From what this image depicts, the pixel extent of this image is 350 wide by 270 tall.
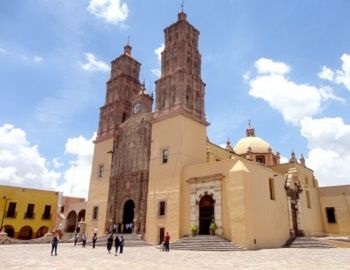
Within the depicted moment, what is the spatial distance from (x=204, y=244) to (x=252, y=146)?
78.0 ft

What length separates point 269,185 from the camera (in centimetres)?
2370

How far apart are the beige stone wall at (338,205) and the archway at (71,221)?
28.3 meters

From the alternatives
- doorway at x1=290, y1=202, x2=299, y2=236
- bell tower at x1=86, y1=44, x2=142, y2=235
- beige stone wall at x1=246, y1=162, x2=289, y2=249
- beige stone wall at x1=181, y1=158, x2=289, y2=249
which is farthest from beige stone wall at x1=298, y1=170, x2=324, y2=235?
bell tower at x1=86, y1=44, x2=142, y2=235

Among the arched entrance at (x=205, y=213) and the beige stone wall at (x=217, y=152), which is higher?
the beige stone wall at (x=217, y=152)

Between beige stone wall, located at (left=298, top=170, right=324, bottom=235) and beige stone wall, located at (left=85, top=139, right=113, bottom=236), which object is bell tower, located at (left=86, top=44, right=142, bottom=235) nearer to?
beige stone wall, located at (left=85, top=139, right=113, bottom=236)

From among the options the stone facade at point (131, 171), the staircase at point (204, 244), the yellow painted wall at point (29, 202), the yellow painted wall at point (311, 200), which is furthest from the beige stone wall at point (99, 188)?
the yellow painted wall at point (311, 200)

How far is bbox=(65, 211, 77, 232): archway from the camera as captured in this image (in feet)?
124

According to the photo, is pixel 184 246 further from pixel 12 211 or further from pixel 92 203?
pixel 12 211

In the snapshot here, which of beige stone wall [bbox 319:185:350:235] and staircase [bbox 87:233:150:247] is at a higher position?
beige stone wall [bbox 319:185:350:235]

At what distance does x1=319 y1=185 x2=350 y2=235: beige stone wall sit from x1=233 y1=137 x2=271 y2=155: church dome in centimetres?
979

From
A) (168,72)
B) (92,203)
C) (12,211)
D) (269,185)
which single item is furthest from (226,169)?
(12,211)

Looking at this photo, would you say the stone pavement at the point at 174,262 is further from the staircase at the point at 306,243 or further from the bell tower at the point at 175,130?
the bell tower at the point at 175,130

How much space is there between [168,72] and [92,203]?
49.7 feet

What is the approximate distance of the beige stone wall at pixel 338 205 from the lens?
101 ft
